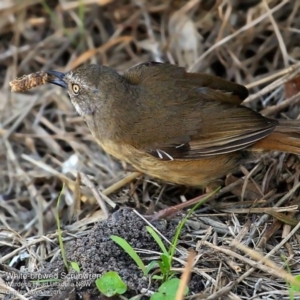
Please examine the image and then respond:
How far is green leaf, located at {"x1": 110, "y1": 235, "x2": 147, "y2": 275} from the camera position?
3.43 meters

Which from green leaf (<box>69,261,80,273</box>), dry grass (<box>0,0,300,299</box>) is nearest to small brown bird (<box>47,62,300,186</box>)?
dry grass (<box>0,0,300,299</box>)

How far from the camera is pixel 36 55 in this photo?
5805 mm

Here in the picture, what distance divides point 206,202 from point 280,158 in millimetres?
646

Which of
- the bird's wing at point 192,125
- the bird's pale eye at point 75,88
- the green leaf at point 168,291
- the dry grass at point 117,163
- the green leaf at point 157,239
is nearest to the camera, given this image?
the green leaf at point 168,291

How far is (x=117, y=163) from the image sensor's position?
16.0 feet

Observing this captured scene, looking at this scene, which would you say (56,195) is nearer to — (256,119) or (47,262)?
(47,262)

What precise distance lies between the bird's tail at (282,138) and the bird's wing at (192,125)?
9cm

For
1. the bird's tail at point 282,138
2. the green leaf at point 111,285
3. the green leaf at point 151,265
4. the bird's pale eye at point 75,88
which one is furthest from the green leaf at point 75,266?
the bird's tail at point 282,138

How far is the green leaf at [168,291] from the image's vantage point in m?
3.19

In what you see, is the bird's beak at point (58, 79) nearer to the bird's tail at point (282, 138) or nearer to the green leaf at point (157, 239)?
the green leaf at point (157, 239)

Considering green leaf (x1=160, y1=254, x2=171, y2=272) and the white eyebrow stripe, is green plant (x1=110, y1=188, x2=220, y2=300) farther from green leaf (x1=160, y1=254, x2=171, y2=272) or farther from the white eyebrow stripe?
the white eyebrow stripe

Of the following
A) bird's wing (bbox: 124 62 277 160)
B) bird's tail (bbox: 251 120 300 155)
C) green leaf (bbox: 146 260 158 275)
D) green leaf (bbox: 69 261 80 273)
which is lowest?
green leaf (bbox: 146 260 158 275)

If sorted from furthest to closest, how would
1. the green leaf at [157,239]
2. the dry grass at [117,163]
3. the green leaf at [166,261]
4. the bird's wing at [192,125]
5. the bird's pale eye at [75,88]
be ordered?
the bird's pale eye at [75,88], the bird's wing at [192,125], the dry grass at [117,163], the green leaf at [157,239], the green leaf at [166,261]

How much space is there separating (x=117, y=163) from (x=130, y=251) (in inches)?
59.5
